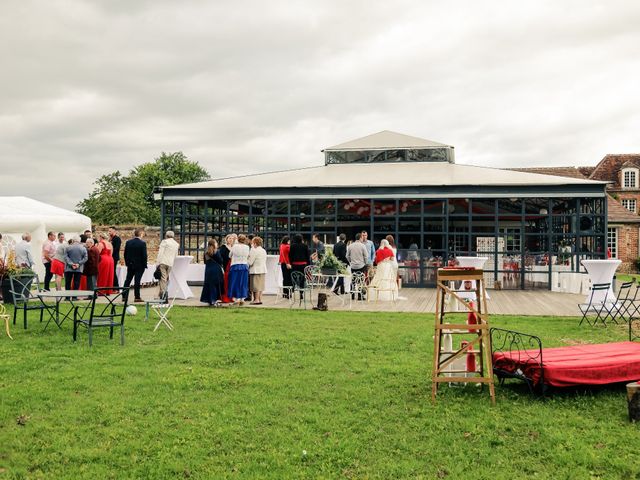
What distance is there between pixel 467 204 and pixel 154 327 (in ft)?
41.7

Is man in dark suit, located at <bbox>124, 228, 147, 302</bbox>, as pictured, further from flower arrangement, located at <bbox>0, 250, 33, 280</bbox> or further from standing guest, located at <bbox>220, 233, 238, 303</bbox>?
flower arrangement, located at <bbox>0, 250, 33, 280</bbox>

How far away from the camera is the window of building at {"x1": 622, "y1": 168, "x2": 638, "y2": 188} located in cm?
4444

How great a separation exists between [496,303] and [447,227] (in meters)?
4.38

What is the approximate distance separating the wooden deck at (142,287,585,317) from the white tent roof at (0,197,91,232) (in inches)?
216

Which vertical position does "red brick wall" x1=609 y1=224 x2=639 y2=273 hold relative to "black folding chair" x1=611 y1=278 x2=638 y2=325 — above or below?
above

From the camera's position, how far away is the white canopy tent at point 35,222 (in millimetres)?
20328

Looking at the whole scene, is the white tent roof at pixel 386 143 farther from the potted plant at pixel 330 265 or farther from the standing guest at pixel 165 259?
the standing guest at pixel 165 259

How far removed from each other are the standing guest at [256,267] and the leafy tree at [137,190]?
129 feet

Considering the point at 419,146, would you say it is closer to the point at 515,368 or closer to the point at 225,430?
the point at 515,368

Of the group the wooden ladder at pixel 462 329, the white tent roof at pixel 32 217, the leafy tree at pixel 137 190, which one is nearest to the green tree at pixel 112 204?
the leafy tree at pixel 137 190

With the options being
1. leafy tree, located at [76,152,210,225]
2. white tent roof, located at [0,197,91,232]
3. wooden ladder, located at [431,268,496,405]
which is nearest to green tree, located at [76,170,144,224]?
leafy tree, located at [76,152,210,225]

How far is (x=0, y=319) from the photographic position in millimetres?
11312

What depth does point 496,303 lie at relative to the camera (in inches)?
591

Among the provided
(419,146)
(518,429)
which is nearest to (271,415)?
(518,429)
